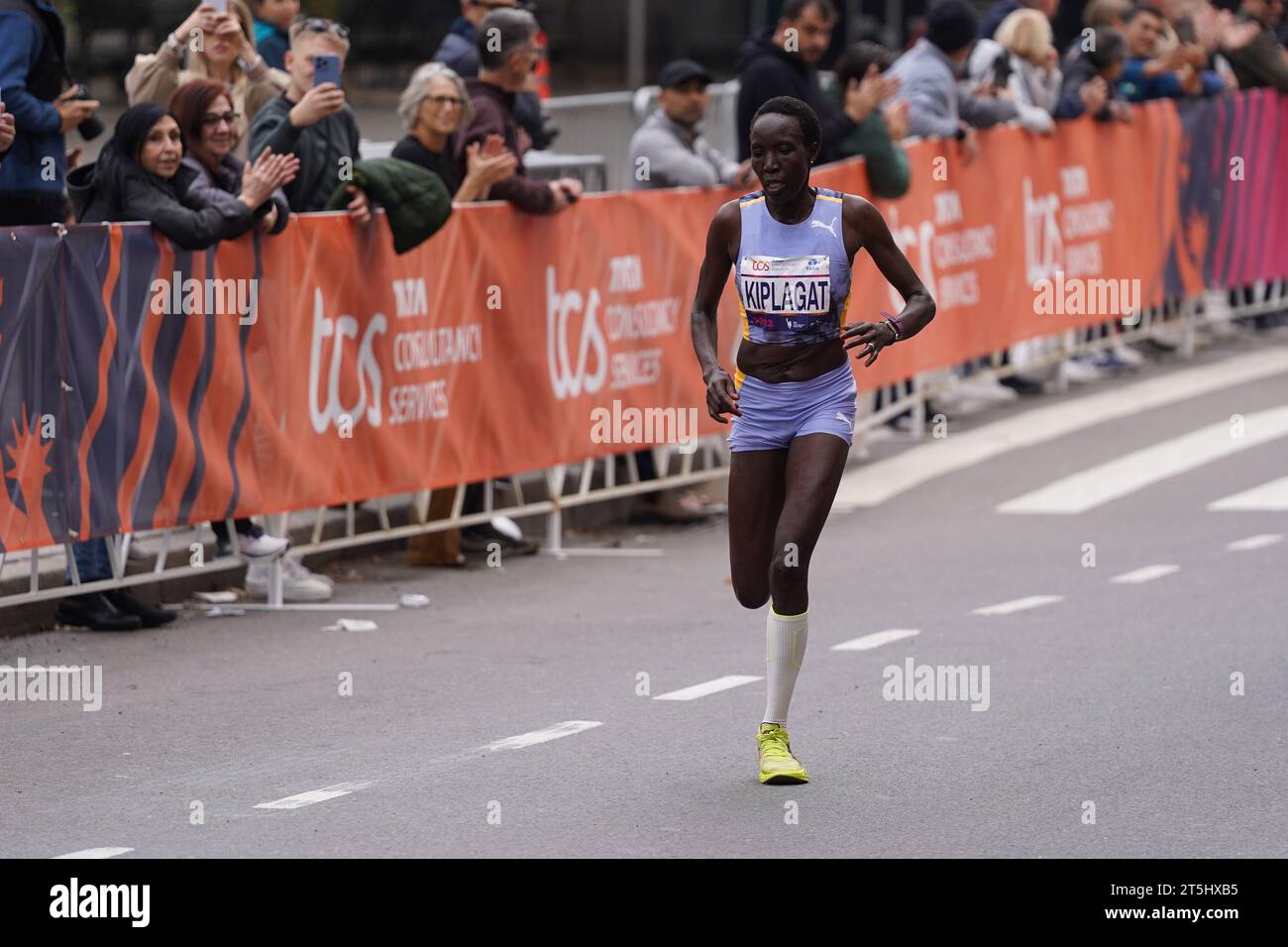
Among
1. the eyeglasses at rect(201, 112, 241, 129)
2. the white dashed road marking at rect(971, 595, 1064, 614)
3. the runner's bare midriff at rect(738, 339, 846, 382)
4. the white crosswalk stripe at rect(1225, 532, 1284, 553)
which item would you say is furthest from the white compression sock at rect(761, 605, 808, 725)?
the white crosswalk stripe at rect(1225, 532, 1284, 553)

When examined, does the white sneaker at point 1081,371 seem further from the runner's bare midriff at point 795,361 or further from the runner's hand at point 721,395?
the runner's hand at point 721,395

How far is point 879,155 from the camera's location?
1477 cm

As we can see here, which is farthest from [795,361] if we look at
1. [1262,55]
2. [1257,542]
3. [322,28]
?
[1262,55]

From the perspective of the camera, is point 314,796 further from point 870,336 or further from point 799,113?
point 799,113

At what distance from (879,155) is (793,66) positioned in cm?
128

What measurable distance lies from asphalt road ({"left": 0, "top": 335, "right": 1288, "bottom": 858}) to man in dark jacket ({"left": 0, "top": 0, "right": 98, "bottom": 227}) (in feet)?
6.14

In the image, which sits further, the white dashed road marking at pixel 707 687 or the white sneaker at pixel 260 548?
the white sneaker at pixel 260 548

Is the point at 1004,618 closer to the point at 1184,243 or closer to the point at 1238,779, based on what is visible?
the point at 1238,779

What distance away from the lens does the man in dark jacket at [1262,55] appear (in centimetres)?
2083

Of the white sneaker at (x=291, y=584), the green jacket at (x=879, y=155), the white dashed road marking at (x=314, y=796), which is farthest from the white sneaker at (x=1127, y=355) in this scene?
the white dashed road marking at (x=314, y=796)

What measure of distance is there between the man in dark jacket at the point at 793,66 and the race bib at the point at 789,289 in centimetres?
578

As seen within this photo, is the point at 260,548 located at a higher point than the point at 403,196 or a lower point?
lower

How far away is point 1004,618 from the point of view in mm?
10586
